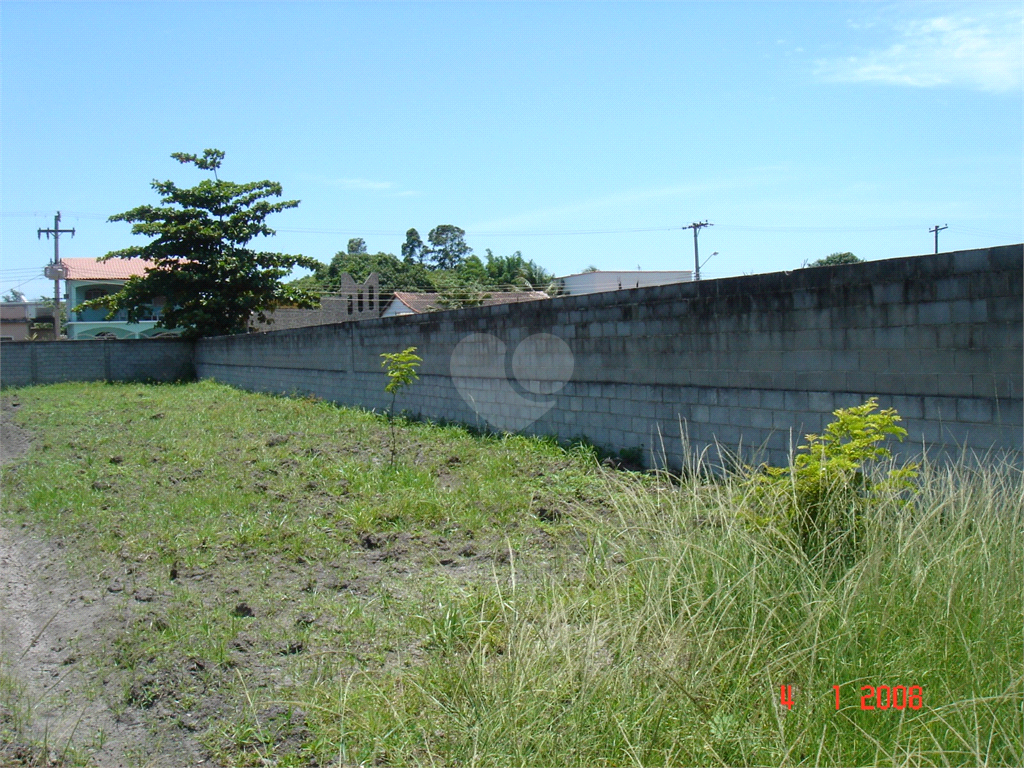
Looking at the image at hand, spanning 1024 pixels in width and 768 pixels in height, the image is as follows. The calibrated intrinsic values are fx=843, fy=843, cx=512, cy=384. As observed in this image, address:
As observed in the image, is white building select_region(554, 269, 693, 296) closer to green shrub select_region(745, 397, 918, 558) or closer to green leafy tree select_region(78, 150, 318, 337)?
green leafy tree select_region(78, 150, 318, 337)

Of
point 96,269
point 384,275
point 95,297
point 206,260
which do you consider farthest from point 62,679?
point 384,275

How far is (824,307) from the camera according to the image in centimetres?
694

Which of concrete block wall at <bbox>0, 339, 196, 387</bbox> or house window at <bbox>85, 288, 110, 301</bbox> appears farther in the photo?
house window at <bbox>85, 288, 110, 301</bbox>

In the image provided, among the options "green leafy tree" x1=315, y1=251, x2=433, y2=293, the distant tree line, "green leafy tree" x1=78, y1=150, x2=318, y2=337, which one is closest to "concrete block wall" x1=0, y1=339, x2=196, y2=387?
"green leafy tree" x1=78, y1=150, x2=318, y2=337

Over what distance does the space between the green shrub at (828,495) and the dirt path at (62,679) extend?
2.85 metres

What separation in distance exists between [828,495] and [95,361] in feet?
96.6

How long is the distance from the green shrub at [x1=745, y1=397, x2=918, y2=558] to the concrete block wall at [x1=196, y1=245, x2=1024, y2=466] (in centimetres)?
121

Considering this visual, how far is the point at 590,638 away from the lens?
10.7ft

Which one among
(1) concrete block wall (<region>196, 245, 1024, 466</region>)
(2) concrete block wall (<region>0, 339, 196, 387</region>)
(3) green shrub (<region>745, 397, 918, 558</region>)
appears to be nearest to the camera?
(3) green shrub (<region>745, 397, 918, 558</region>)

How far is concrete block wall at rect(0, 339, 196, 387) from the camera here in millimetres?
27938

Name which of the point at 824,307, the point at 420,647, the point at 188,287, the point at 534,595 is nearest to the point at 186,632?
the point at 420,647

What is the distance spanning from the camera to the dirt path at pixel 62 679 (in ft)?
11.4

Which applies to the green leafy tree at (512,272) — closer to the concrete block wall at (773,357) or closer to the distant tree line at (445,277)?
the distant tree line at (445,277)

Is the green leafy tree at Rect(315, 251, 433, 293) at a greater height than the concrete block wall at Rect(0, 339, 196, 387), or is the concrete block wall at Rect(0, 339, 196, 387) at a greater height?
the green leafy tree at Rect(315, 251, 433, 293)
